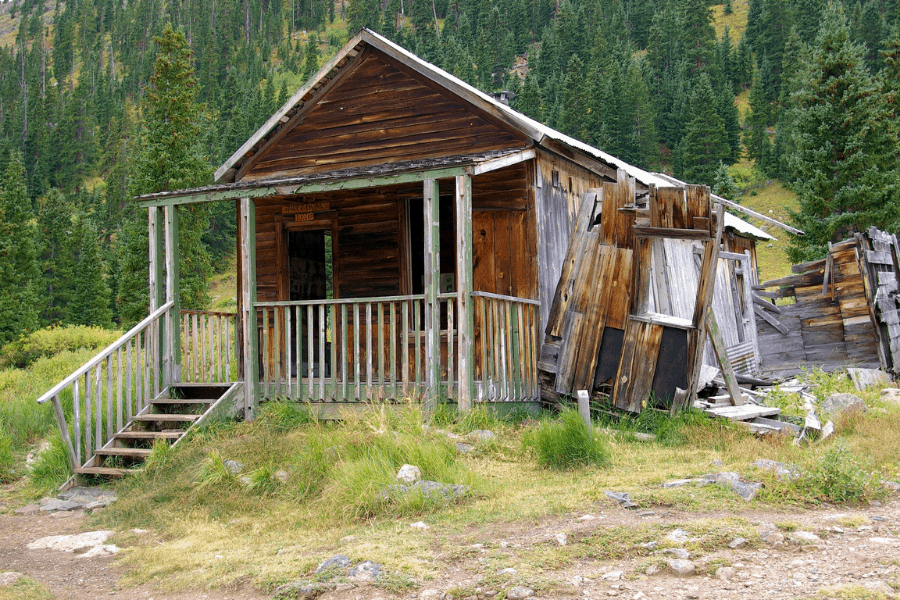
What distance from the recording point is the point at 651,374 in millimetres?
8641

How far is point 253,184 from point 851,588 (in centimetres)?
818

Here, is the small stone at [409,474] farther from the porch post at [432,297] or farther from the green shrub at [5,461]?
the green shrub at [5,461]

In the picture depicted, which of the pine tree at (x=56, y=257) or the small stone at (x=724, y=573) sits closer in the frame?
the small stone at (x=724, y=573)

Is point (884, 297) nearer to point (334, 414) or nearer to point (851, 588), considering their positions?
point (334, 414)

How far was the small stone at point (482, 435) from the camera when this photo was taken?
7.71 meters

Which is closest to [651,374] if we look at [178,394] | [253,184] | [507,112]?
[507,112]

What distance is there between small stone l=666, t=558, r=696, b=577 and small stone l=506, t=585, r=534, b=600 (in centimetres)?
90

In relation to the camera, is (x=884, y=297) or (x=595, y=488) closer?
(x=595, y=488)

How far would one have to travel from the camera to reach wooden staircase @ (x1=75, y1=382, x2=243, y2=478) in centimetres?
858

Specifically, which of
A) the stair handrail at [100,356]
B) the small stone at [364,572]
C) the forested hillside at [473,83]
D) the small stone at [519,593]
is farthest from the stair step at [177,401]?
the forested hillside at [473,83]

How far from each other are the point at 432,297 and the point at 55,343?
74.0 ft

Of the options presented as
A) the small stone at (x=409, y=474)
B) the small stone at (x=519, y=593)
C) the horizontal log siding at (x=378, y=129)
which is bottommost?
the small stone at (x=519, y=593)

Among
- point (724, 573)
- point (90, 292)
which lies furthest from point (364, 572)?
point (90, 292)

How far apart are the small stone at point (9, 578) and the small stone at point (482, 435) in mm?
4269
